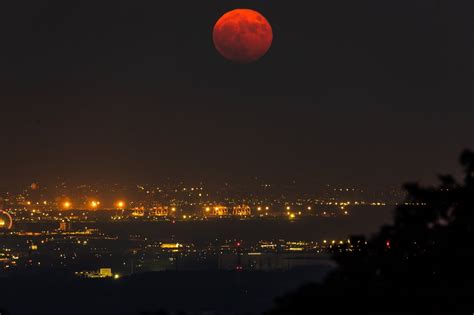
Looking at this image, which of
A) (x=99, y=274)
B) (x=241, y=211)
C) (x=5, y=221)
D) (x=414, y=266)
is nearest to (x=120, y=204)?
(x=241, y=211)

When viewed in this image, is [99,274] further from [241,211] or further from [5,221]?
[241,211]

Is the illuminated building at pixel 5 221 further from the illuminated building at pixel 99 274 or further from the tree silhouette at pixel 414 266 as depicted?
the tree silhouette at pixel 414 266

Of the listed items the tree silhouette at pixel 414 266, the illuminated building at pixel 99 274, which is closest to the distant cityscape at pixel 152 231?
the illuminated building at pixel 99 274

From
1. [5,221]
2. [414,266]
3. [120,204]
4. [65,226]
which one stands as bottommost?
[414,266]

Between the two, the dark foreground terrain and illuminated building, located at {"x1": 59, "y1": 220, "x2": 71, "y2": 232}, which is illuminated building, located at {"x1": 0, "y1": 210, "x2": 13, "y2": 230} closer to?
illuminated building, located at {"x1": 59, "y1": 220, "x2": 71, "y2": 232}

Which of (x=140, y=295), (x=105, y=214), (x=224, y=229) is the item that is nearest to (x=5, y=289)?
(x=140, y=295)

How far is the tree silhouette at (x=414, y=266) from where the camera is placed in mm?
11758

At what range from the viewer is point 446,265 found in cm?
1291

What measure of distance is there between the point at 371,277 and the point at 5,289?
184 feet

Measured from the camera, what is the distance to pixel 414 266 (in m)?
13.5

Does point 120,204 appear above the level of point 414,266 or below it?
above

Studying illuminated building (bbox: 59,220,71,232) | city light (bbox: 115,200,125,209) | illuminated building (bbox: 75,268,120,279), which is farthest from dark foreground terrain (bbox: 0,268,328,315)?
city light (bbox: 115,200,125,209)

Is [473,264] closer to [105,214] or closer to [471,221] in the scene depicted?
[471,221]

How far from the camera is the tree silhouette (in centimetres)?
1176
